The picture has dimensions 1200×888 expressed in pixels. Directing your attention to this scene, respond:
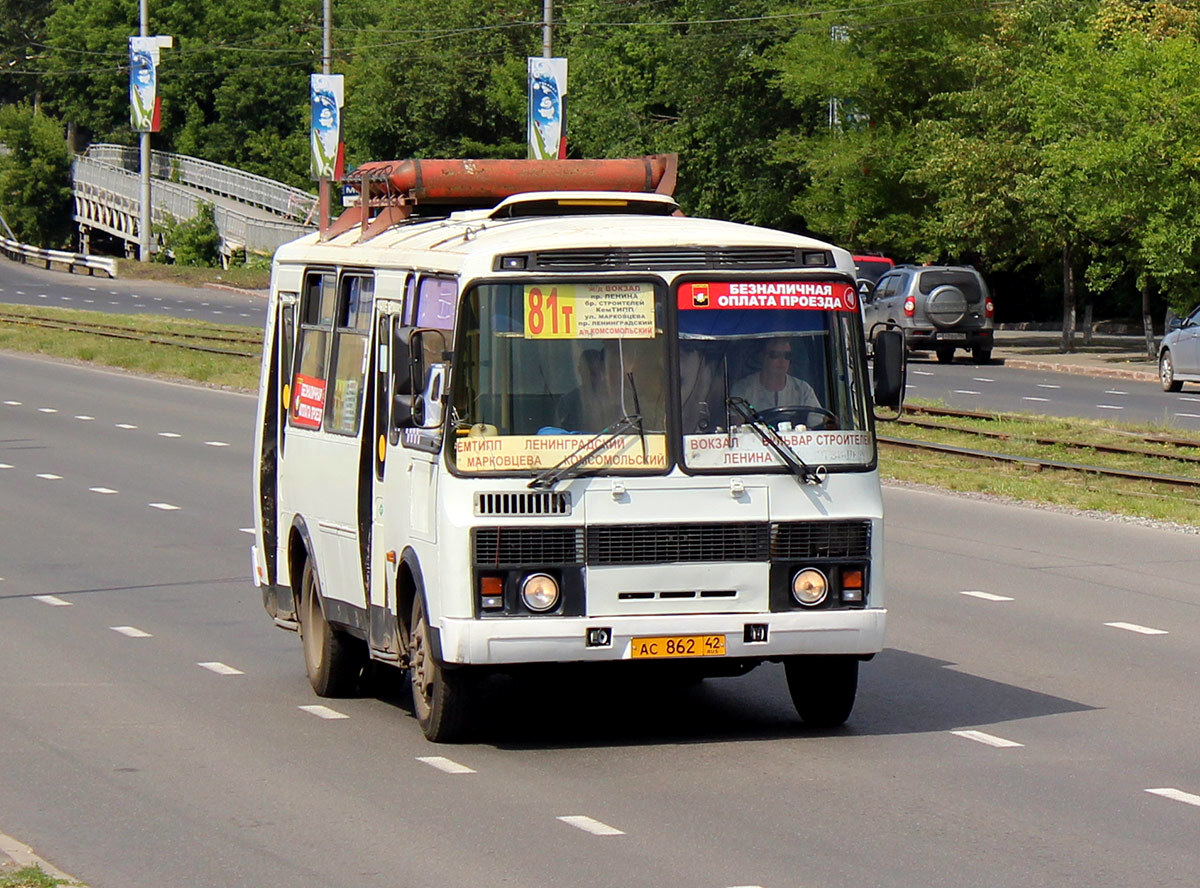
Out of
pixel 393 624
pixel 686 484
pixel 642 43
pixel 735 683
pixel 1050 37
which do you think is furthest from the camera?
pixel 642 43

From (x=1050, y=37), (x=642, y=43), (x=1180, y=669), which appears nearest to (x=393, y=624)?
(x=1180, y=669)

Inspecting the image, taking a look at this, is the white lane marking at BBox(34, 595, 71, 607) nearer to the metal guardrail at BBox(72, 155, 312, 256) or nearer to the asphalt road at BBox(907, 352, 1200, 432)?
the asphalt road at BBox(907, 352, 1200, 432)

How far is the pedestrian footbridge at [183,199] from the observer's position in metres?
77.8

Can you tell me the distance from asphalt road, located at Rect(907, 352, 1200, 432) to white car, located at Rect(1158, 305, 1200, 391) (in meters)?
0.27

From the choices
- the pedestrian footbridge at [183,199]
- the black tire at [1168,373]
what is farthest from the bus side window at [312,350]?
the pedestrian footbridge at [183,199]

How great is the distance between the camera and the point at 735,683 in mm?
11109

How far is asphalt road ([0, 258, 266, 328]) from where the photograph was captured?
56.2 metres

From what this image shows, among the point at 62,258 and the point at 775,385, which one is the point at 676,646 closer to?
the point at 775,385

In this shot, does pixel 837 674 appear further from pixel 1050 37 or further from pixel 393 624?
pixel 1050 37

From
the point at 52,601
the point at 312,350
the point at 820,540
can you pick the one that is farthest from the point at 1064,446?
the point at 820,540

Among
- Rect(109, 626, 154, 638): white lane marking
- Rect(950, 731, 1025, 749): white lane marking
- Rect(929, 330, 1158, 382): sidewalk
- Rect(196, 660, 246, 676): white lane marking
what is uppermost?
Rect(929, 330, 1158, 382): sidewalk

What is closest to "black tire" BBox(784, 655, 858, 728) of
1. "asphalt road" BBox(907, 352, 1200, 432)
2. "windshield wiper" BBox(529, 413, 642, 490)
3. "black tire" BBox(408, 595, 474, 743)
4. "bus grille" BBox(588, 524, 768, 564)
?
"bus grille" BBox(588, 524, 768, 564)

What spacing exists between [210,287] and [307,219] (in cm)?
399

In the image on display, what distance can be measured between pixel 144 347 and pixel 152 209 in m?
48.0
